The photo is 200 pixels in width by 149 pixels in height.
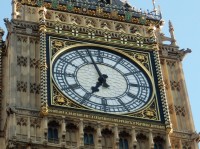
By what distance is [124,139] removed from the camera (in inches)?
1036

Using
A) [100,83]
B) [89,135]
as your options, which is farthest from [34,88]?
[89,135]

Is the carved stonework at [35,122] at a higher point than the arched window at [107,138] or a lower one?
higher

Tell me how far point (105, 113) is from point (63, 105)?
119cm

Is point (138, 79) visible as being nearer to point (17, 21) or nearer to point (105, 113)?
point (105, 113)

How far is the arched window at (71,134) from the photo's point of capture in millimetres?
25609

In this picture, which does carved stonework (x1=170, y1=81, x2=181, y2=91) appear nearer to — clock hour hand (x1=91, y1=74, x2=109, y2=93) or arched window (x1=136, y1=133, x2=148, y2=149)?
clock hour hand (x1=91, y1=74, x2=109, y2=93)

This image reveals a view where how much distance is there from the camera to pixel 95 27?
2950 centimetres

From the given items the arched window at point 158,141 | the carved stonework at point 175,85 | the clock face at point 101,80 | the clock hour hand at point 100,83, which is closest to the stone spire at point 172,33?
the carved stonework at point 175,85

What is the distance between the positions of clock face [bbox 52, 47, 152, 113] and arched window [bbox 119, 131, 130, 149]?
0.72 metres

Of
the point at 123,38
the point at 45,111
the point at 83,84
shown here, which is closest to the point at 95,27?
the point at 123,38

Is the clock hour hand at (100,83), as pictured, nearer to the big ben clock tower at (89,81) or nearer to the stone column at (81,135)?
the big ben clock tower at (89,81)

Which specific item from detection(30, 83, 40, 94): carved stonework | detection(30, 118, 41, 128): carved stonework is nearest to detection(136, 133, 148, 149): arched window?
detection(30, 118, 41, 128): carved stonework

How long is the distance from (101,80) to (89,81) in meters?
0.36

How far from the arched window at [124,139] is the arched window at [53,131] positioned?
5.93 ft
